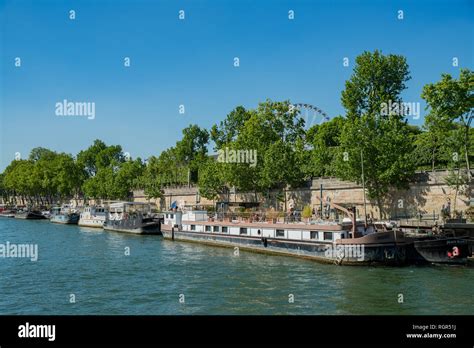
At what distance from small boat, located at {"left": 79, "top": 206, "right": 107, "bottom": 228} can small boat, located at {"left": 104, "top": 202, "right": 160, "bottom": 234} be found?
9.77 feet

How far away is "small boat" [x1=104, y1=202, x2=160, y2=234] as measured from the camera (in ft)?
203

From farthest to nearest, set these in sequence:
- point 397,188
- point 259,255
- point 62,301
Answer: point 397,188, point 259,255, point 62,301

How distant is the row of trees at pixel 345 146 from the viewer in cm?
4650

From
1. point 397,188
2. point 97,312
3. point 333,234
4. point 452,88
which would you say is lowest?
point 97,312

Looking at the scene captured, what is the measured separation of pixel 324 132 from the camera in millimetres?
80438

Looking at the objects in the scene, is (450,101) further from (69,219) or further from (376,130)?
(69,219)

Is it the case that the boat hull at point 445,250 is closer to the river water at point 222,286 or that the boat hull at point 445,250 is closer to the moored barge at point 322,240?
the moored barge at point 322,240

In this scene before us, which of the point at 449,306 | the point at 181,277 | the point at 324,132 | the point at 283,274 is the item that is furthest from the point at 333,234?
the point at 324,132

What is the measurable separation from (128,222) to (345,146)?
1170 inches

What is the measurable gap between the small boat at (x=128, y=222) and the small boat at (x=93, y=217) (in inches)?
117

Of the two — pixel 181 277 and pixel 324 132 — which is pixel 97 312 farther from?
pixel 324 132

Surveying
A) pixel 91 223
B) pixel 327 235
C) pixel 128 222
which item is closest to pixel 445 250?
pixel 327 235

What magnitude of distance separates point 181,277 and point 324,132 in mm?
56418

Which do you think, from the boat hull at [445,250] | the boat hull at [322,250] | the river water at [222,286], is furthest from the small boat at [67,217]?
the boat hull at [445,250]
